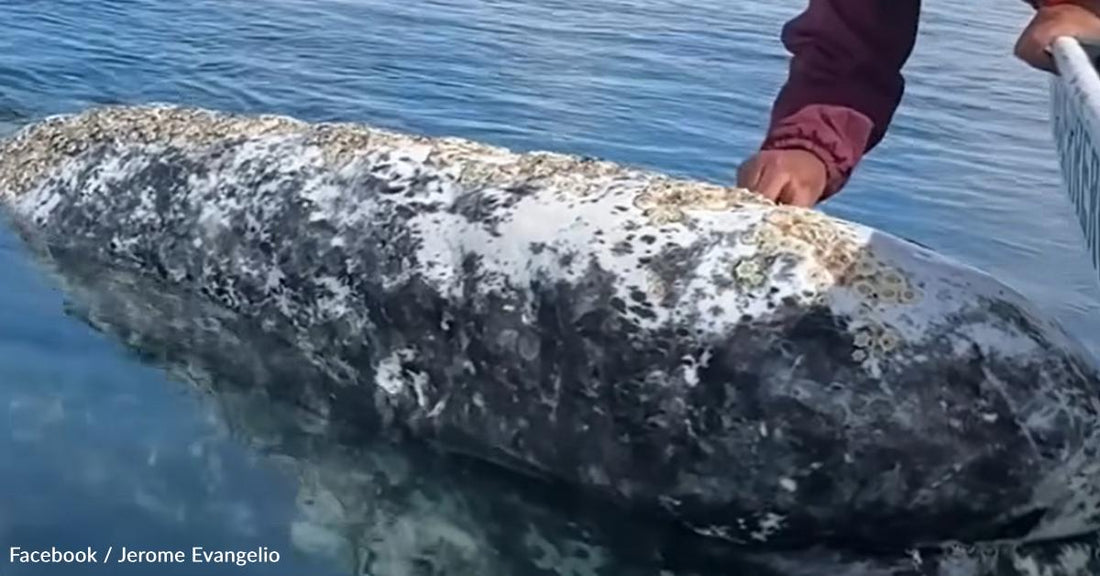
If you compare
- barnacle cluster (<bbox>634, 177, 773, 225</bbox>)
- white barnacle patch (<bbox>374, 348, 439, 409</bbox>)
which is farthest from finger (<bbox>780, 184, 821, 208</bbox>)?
white barnacle patch (<bbox>374, 348, 439, 409</bbox>)

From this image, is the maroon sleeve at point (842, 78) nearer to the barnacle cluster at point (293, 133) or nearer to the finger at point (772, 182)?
the finger at point (772, 182)

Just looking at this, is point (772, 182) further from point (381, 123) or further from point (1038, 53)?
point (381, 123)

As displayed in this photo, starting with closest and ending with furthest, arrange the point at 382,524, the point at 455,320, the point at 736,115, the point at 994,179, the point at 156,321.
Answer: the point at 382,524, the point at 455,320, the point at 156,321, the point at 994,179, the point at 736,115

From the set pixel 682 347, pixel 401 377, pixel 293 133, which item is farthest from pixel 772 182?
pixel 293 133

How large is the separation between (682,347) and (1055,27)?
4.24 ft

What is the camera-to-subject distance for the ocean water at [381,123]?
4863 millimetres

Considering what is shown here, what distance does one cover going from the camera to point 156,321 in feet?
20.1

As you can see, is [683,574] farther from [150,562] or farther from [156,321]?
[156,321]

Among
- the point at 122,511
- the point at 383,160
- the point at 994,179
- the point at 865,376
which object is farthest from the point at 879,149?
the point at 122,511

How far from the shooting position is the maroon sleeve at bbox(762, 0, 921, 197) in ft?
15.9

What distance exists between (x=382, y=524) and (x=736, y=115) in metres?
5.93

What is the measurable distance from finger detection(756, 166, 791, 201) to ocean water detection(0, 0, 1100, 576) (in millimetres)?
1563

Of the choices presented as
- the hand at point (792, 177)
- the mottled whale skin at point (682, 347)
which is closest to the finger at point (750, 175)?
the hand at point (792, 177)

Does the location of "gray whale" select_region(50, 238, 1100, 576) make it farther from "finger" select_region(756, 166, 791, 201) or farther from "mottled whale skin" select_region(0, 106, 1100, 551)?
"finger" select_region(756, 166, 791, 201)
